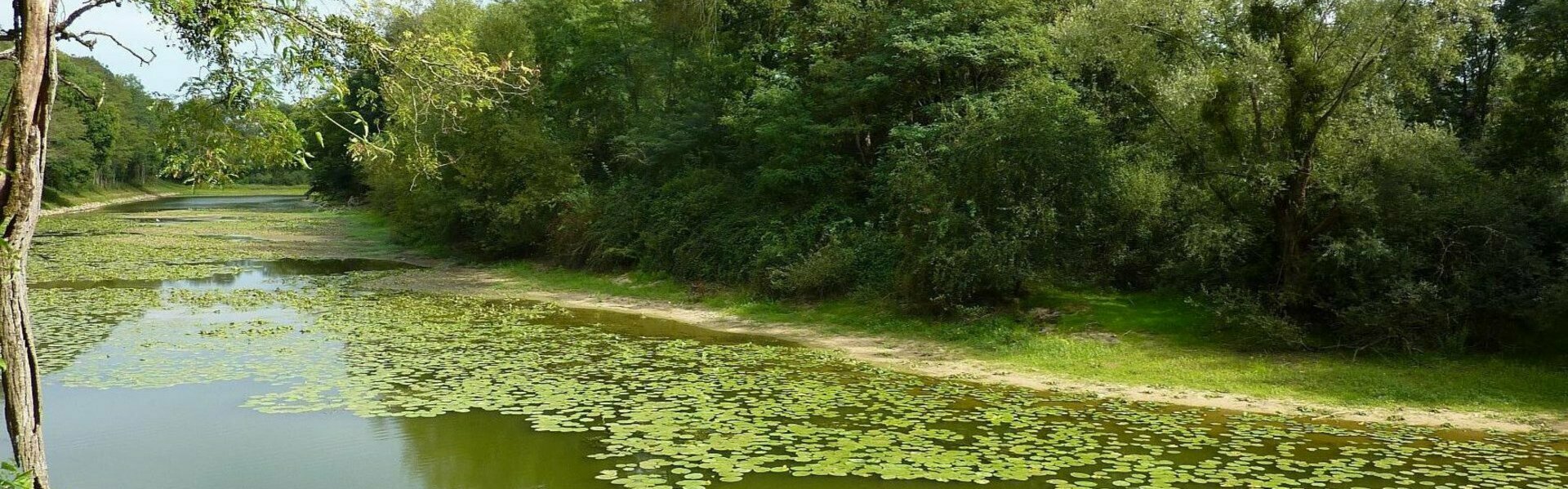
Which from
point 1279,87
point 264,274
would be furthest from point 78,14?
point 264,274

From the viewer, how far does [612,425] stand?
11359mm

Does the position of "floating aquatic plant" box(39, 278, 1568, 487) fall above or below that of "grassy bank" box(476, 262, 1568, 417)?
below

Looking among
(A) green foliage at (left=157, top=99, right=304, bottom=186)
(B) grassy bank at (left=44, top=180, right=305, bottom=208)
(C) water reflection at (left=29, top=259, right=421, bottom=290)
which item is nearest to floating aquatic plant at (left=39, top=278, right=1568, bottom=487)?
(A) green foliage at (left=157, top=99, right=304, bottom=186)

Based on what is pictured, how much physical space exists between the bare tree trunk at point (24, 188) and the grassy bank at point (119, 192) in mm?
39466

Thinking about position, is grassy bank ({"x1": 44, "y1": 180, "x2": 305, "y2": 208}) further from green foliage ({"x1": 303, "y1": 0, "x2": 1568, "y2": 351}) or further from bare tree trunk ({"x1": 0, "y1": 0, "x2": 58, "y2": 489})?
bare tree trunk ({"x1": 0, "y1": 0, "x2": 58, "y2": 489})

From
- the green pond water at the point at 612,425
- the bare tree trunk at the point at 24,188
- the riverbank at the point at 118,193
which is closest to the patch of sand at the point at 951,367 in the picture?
the green pond water at the point at 612,425

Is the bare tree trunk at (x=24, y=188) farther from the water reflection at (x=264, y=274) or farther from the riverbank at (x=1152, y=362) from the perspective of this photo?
the water reflection at (x=264, y=274)

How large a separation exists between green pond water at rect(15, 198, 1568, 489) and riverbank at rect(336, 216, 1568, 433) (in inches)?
33.5

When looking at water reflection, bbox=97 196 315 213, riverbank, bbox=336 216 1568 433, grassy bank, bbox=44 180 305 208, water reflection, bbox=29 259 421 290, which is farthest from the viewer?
water reflection, bbox=97 196 315 213

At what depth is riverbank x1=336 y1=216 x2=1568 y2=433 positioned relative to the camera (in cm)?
1272

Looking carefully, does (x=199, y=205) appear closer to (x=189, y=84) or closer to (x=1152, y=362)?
(x=1152, y=362)

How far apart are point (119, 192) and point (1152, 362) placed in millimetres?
90761

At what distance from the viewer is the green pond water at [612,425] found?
31.6 feet

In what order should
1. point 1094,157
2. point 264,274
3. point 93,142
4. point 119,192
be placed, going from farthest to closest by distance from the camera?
point 119,192, point 93,142, point 264,274, point 1094,157
